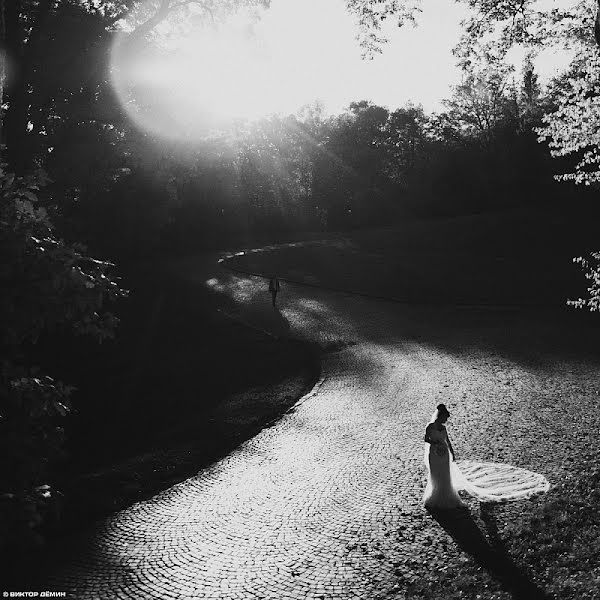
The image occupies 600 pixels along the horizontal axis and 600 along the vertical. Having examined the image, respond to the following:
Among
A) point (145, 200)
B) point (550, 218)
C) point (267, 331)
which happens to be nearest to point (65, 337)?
point (267, 331)

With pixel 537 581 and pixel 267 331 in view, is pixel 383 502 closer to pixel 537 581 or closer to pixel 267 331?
pixel 537 581

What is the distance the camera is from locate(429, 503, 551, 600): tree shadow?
588 cm

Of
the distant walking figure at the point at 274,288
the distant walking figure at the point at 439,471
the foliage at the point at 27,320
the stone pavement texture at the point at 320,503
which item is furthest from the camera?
the distant walking figure at the point at 274,288

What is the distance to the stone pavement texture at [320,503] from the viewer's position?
6809 millimetres

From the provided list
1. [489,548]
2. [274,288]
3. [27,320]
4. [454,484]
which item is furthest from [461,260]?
[27,320]

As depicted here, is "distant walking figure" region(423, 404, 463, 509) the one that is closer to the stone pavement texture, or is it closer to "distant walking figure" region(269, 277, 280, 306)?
the stone pavement texture

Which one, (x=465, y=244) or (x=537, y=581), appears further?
(x=465, y=244)

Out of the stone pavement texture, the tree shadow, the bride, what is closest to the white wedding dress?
the bride

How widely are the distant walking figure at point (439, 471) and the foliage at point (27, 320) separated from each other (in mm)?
5187

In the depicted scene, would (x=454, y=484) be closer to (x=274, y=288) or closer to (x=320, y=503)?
(x=320, y=503)

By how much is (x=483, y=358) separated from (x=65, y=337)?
13.9m

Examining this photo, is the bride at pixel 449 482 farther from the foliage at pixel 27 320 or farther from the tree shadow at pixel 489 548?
the foliage at pixel 27 320

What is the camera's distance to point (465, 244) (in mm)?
41812

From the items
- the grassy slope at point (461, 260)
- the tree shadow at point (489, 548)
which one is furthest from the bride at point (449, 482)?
the grassy slope at point (461, 260)
